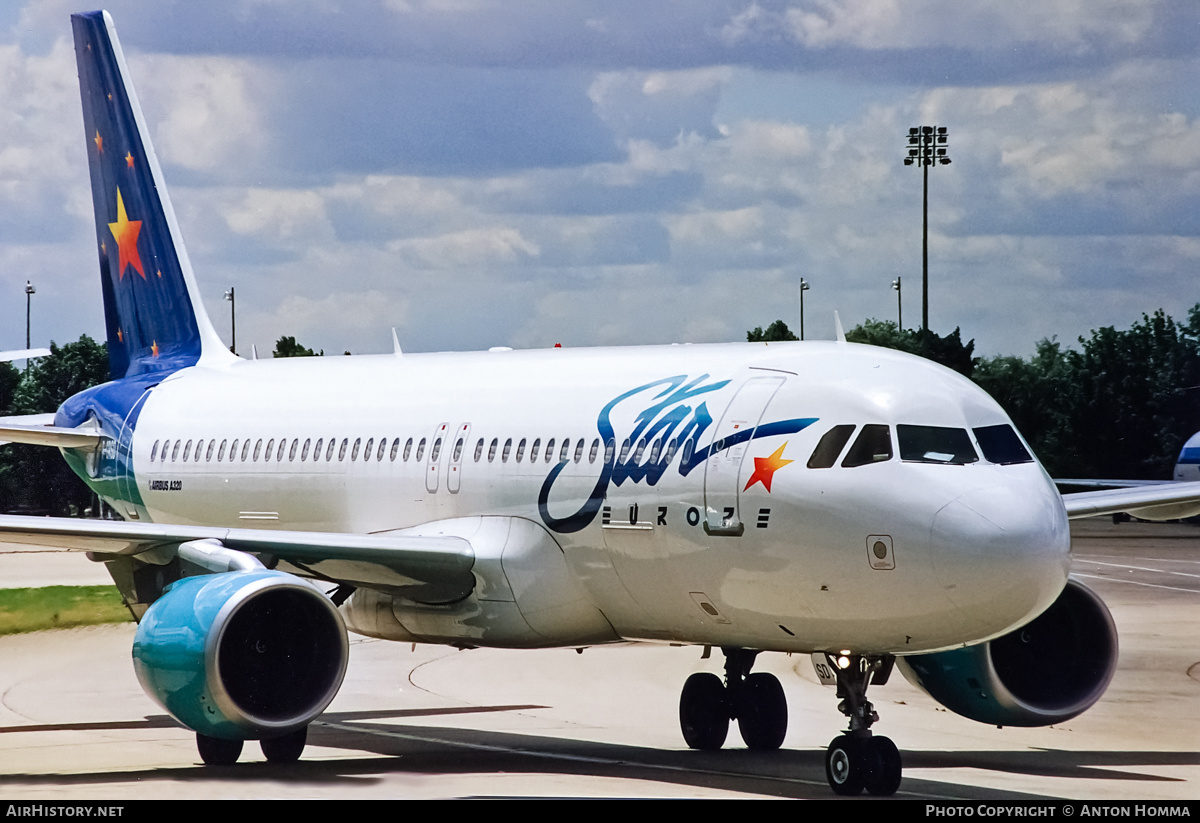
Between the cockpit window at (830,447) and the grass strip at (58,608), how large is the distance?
66.2 feet

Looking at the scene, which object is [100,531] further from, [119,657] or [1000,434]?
[119,657]

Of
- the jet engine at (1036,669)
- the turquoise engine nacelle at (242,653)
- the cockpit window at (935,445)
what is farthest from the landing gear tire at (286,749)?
the cockpit window at (935,445)

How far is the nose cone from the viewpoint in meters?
14.8

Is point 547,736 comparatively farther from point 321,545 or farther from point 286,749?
point 321,545

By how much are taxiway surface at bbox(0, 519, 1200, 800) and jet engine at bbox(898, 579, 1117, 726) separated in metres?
0.63

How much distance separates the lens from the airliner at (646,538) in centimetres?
1534

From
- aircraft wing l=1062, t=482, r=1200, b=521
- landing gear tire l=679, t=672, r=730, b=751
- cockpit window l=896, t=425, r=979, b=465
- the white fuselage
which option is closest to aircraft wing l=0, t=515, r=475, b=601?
the white fuselage

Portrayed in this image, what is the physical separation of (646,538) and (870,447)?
101 inches

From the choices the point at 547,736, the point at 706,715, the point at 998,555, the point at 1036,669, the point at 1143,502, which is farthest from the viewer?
the point at 547,736

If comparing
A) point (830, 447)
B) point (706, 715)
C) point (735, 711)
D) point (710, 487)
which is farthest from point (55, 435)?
point (830, 447)

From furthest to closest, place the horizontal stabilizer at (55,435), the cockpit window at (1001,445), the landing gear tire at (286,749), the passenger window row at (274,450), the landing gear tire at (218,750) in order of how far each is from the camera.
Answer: the horizontal stabilizer at (55,435) → the passenger window row at (274,450) → the landing gear tire at (286,749) → the landing gear tire at (218,750) → the cockpit window at (1001,445)

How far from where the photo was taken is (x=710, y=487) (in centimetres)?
1664

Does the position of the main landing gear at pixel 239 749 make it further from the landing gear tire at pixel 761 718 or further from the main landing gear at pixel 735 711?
the landing gear tire at pixel 761 718

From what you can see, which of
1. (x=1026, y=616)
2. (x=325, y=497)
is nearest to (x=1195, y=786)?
(x=1026, y=616)
